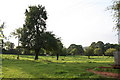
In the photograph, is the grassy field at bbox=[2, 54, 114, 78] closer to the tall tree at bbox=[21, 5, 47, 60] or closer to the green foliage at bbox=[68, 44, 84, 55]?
the tall tree at bbox=[21, 5, 47, 60]

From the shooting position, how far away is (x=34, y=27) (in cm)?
4900

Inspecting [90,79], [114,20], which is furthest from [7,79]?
[114,20]

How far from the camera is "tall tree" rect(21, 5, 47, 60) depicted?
47219mm

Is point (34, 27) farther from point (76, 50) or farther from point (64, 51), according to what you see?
point (76, 50)

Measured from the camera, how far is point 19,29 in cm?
5059

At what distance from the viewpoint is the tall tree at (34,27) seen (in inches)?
1859

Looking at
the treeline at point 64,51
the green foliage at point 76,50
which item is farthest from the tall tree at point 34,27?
the green foliage at point 76,50

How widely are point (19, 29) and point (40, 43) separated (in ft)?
31.5

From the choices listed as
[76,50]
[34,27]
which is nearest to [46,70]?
[34,27]

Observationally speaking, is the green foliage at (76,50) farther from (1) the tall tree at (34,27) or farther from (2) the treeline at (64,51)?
(1) the tall tree at (34,27)

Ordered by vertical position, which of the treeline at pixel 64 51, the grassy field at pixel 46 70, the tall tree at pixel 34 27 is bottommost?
the grassy field at pixel 46 70

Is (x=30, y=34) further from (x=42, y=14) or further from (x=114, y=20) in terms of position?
(x=114, y=20)

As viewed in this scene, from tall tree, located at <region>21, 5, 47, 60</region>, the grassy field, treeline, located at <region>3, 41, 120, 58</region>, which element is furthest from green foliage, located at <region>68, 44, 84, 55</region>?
the grassy field

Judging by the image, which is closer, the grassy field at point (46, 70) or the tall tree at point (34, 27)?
the grassy field at point (46, 70)
